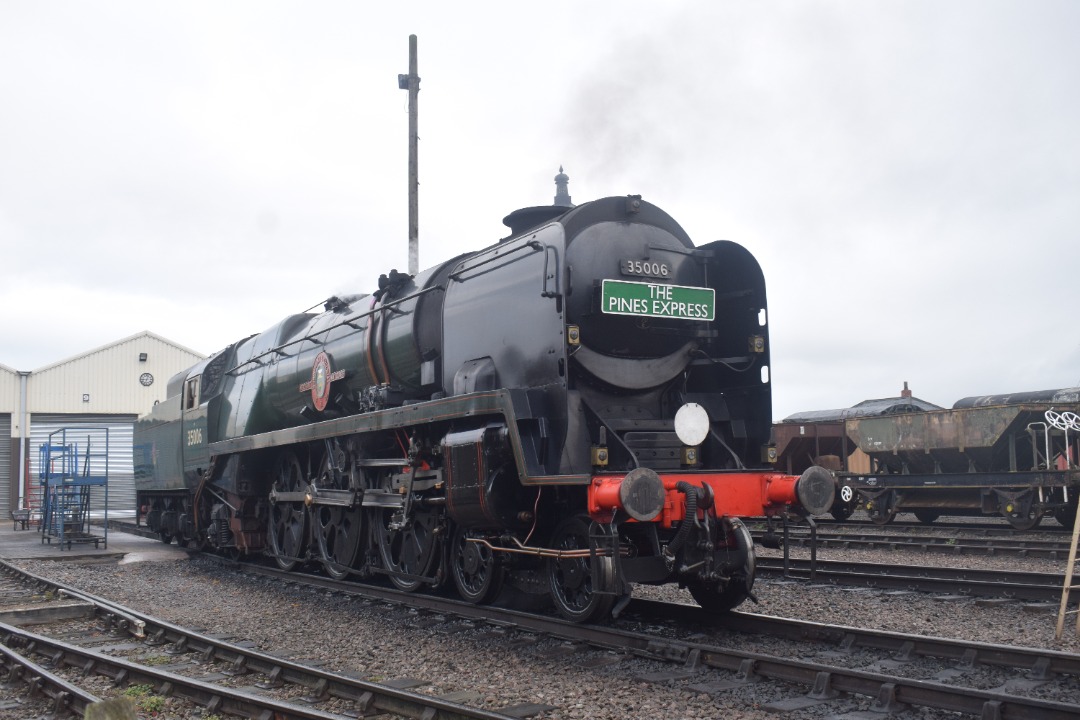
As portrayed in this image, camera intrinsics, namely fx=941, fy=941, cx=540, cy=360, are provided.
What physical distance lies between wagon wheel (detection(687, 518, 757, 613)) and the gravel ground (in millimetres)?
479

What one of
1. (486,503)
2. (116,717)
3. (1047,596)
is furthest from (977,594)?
(116,717)

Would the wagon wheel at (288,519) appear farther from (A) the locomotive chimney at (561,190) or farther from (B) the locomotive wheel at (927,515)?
(B) the locomotive wheel at (927,515)

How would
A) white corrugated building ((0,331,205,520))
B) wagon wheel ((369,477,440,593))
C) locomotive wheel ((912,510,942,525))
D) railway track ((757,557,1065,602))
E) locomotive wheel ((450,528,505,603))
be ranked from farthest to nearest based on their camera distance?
white corrugated building ((0,331,205,520)), locomotive wheel ((912,510,942,525)), wagon wheel ((369,477,440,593)), railway track ((757,557,1065,602)), locomotive wheel ((450,528,505,603))

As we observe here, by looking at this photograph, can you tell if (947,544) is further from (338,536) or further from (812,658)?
(338,536)

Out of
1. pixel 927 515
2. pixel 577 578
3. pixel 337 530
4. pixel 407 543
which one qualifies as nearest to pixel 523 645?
pixel 577 578

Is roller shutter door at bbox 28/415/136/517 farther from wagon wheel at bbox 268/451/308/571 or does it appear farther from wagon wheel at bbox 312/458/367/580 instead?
wagon wheel at bbox 312/458/367/580

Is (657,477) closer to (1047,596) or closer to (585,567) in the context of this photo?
(585,567)

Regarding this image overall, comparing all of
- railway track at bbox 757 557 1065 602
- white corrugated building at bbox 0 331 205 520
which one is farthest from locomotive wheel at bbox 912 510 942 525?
white corrugated building at bbox 0 331 205 520

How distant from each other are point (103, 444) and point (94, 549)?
1567 cm

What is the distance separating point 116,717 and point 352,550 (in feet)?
24.0

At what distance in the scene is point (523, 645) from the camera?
285 inches

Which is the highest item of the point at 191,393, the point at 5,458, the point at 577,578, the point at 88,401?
the point at 88,401

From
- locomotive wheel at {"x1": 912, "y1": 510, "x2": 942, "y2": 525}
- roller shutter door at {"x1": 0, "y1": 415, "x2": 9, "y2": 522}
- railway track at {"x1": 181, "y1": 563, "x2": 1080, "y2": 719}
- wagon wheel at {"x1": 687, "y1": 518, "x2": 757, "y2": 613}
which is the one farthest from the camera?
roller shutter door at {"x1": 0, "y1": 415, "x2": 9, "y2": 522}

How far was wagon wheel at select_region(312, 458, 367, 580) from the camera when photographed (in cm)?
1058
